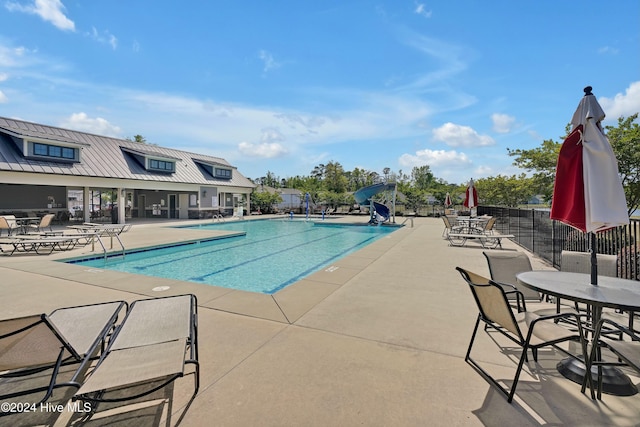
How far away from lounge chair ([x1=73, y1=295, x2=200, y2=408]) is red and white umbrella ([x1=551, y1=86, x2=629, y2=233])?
3.34 meters

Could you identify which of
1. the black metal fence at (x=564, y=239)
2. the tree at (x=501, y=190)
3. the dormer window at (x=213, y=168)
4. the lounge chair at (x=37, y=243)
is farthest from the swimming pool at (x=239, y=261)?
the tree at (x=501, y=190)

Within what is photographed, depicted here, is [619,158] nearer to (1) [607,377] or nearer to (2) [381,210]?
(1) [607,377]

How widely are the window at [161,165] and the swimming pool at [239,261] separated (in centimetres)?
1171

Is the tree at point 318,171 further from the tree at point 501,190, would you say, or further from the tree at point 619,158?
the tree at point 619,158

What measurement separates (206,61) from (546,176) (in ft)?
52.6

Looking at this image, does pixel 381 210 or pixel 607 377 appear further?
pixel 381 210

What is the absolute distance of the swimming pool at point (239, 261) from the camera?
7.48 meters

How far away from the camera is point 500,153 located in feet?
52.2

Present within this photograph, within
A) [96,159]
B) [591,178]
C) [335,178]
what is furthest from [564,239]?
[335,178]

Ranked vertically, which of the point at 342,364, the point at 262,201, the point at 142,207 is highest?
the point at 262,201

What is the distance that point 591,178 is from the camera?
2518 mm

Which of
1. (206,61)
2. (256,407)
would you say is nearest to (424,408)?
(256,407)

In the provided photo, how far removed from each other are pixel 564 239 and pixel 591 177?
537cm

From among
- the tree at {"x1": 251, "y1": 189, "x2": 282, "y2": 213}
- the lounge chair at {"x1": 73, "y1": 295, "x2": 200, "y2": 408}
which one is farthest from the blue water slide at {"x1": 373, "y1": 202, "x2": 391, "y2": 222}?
the lounge chair at {"x1": 73, "y1": 295, "x2": 200, "y2": 408}
